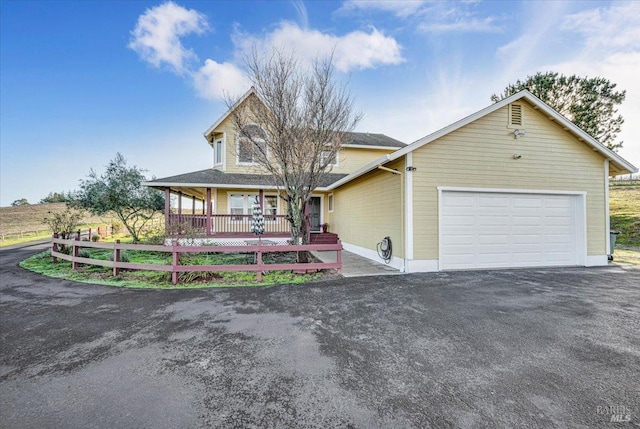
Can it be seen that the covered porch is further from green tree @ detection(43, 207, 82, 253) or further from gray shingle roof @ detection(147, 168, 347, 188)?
green tree @ detection(43, 207, 82, 253)

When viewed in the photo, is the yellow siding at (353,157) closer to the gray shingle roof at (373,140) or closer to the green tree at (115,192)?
the gray shingle roof at (373,140)

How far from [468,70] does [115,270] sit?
1559cm

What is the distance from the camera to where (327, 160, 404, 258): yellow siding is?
8.84m

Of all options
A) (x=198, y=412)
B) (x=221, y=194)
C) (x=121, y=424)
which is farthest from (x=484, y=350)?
(x=221, y=194)

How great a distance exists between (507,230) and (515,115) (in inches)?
149

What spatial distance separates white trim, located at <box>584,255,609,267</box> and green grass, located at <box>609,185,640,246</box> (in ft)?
25.2

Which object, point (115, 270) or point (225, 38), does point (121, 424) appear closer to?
point (115, 270)

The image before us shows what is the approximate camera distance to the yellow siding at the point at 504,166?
8.39 m

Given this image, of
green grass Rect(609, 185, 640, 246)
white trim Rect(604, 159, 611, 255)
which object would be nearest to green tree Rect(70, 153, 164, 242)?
white trim Rect(604, 159, 611, 255)

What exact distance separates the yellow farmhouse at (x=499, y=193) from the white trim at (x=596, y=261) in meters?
0.03

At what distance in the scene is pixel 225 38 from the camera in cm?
1193

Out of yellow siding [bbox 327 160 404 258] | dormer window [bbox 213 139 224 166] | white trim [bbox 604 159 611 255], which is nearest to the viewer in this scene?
yellow siding [bbox 327 160 404 258]

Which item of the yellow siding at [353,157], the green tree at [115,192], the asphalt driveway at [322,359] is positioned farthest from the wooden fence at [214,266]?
the yellow siding at [353,157]

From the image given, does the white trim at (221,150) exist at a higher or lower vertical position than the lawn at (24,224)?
higher
